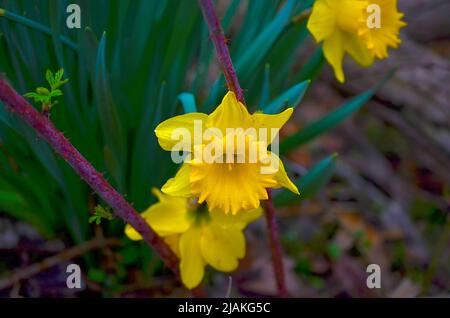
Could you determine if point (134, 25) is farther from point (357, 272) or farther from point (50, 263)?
point (357, 272)

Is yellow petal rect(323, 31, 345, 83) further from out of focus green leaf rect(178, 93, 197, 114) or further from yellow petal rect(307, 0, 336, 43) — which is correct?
out of focus green leaf rect(178, 93, 197, 114)

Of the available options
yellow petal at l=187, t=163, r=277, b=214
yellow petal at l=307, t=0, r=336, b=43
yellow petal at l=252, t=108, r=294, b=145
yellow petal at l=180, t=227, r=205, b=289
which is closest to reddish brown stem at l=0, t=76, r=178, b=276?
yellow petal at l=180, t=227, r=205, b=289

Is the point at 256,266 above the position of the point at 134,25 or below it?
below

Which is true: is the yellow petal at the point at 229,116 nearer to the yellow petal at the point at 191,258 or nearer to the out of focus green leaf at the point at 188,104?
the out of focus green leaf at the point at 188,104

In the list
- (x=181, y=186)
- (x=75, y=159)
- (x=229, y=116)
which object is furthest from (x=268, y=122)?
(x=75, y=159)

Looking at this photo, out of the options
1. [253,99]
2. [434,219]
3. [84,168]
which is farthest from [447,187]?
[84,168]

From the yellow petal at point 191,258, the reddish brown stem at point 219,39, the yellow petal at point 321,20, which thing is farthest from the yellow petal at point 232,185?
the yellow petal at point 321,20
